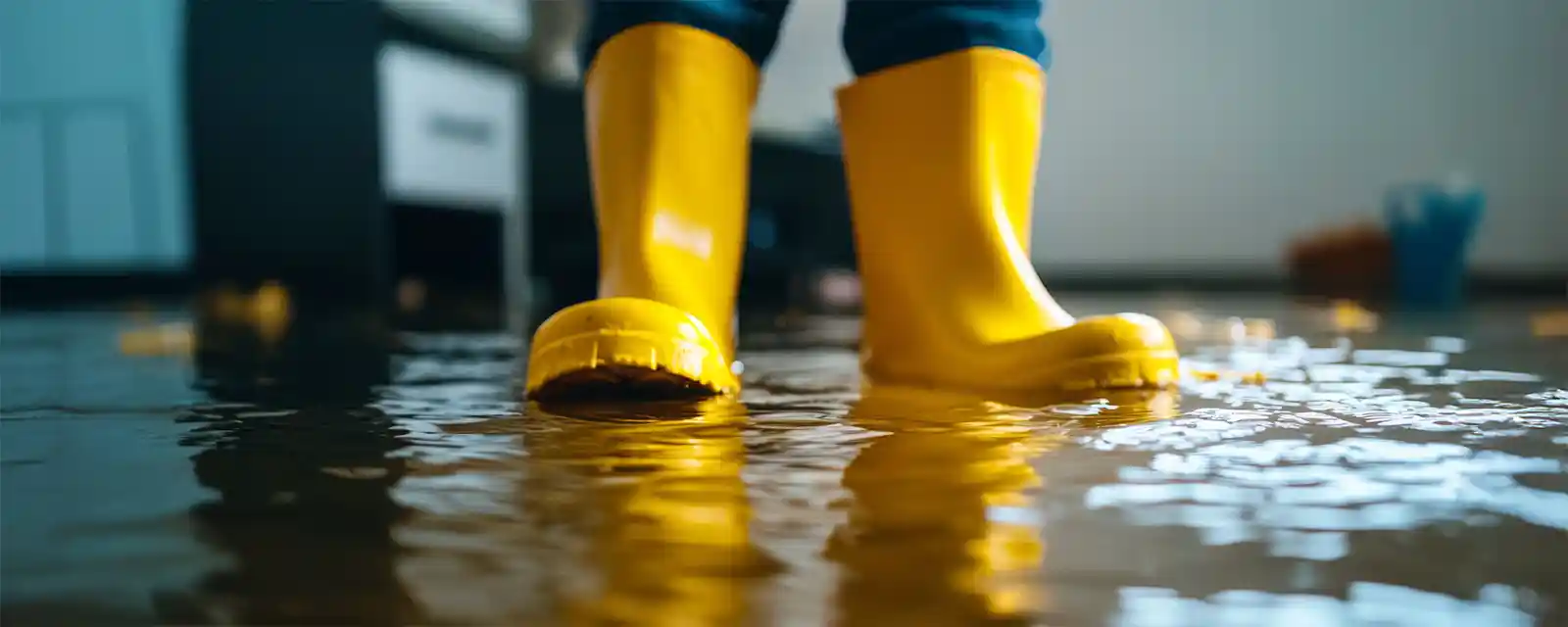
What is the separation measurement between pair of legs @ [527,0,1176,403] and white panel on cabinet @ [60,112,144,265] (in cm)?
269

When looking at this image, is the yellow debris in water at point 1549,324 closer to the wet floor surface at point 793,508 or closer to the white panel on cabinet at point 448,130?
the wet floor surface at point 793,508

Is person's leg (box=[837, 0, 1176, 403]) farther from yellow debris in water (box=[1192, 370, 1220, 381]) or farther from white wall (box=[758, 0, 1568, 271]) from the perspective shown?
white wall (box=[758, 0, 1568, 271])

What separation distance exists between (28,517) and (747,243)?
2492 mm

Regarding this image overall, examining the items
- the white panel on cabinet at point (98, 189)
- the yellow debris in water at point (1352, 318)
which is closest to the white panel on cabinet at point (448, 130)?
the white panel on cabinet at point (98, 189)

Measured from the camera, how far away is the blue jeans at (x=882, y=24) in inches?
35.2

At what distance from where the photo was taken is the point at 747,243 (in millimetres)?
2932

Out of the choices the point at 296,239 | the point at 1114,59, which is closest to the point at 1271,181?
the point at 1114,59

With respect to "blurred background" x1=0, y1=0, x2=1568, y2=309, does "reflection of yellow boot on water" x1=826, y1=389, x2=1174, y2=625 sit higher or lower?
lower

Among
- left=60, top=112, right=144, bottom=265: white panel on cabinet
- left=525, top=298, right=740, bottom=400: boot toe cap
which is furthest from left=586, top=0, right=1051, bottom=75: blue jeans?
left=60, top=112, right=144, bottom=265: white panel on cabinet

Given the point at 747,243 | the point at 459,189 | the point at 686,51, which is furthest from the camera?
the point at 747,243

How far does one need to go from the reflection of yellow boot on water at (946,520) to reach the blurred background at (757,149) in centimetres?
205

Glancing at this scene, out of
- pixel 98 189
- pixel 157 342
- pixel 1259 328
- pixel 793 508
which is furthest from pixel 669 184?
pixel 98 189

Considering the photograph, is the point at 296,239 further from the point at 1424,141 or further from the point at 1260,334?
the point at 1424,141

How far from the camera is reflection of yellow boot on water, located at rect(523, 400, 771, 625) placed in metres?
0.35
